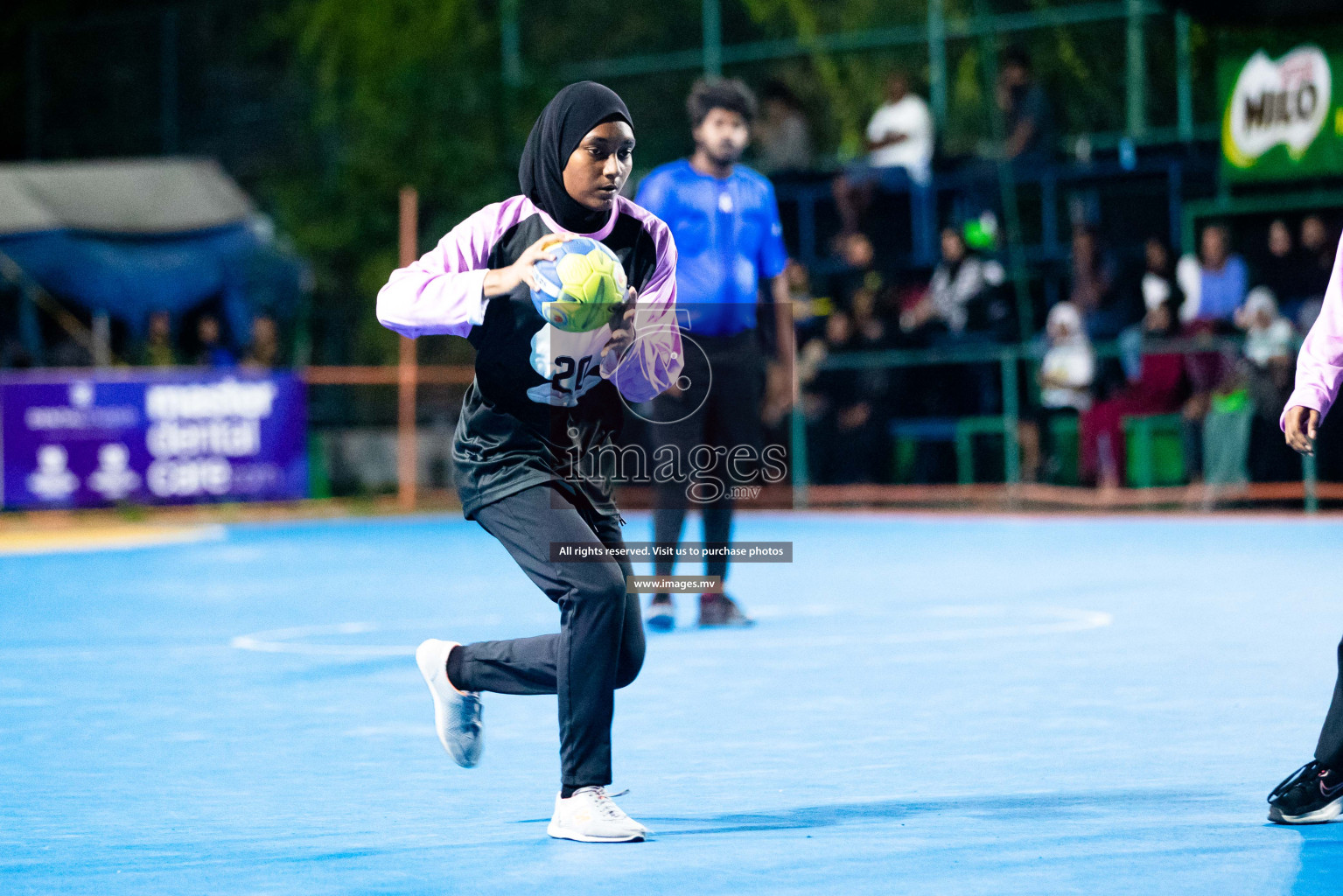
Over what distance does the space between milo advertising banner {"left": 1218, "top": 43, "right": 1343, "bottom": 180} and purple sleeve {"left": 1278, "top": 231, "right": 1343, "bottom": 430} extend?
41.8 ft

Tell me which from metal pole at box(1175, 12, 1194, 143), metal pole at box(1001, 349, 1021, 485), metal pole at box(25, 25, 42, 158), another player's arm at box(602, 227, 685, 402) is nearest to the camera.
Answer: another player's arm at box(602, 227, 685, 402)

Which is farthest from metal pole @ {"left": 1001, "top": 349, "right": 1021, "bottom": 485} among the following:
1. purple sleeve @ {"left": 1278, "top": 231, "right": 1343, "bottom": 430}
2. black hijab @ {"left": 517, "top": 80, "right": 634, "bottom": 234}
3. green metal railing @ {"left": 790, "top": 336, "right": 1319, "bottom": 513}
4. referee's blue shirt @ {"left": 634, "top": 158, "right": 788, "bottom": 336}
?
black hijab @ {"left": 517, "top": 80, "right": 634, "bottom": 234}

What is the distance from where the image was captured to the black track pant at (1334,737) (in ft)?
15.7

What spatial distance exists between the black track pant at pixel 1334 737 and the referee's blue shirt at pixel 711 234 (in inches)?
189

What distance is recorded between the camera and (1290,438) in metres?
4.94

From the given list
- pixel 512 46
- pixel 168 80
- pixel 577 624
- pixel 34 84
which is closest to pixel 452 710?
pixel 577 624

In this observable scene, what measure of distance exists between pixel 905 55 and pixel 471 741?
1663 centimetres

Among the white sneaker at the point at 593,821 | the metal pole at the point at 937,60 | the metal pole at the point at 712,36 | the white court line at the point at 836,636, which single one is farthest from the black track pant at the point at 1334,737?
the metal pole at the point at 712,36

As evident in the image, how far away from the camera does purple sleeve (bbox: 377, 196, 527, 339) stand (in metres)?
4.67

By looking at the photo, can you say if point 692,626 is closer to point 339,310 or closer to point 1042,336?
point 1042,336

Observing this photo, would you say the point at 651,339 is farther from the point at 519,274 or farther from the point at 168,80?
the point at 168,80

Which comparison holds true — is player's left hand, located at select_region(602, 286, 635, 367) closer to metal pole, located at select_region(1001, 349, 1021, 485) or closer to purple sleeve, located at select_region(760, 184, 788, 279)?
purple sleeve, located at select_region(760, 184, 788, 279)

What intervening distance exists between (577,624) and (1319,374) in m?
2.03

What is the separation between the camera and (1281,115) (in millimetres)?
17281
